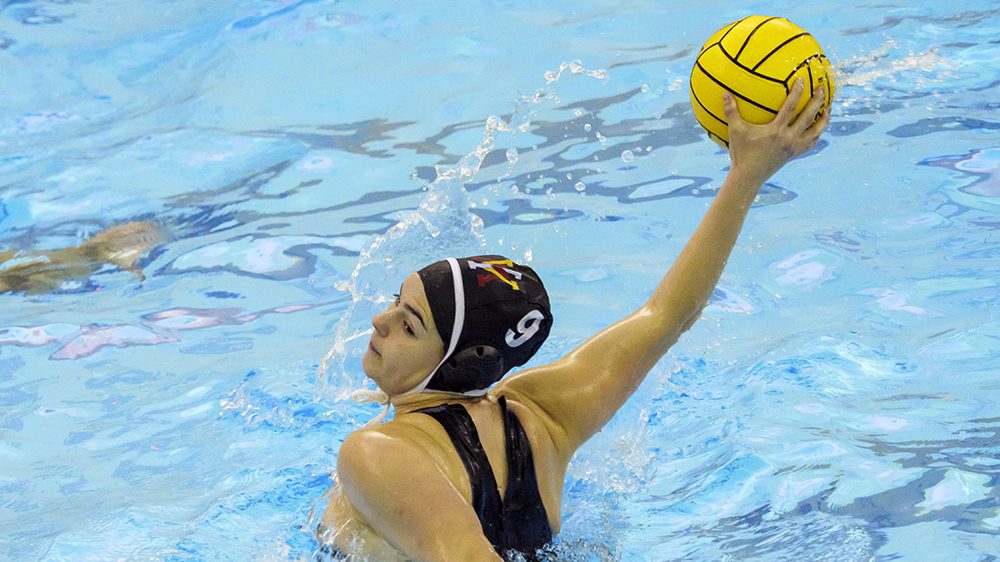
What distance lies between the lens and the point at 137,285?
652 centimetres

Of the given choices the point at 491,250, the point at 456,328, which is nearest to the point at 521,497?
the point at 456,328

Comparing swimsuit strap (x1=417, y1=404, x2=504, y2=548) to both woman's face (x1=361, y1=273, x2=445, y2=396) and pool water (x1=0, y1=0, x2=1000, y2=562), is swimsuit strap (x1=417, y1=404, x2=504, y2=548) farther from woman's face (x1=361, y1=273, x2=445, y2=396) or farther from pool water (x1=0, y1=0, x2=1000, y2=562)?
pool water (x1=0, y1=0, x2=1000, y2=562)

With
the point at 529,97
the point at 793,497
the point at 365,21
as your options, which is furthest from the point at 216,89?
the point at 793,497

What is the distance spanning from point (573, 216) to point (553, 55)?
103 inches

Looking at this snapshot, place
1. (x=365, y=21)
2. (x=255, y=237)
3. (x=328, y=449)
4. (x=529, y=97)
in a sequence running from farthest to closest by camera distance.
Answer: (x=365, y=21)
(x=529, y=97)
(x=255, y=237)
(x=328, y=449)

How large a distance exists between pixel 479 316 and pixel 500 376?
0.23m

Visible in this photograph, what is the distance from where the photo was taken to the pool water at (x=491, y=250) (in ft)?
14.1

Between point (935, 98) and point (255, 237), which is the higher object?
point (935, 98)

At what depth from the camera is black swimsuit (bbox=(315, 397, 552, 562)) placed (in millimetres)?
3072

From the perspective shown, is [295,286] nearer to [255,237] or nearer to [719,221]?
[255,237]

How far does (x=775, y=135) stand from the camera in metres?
2.96

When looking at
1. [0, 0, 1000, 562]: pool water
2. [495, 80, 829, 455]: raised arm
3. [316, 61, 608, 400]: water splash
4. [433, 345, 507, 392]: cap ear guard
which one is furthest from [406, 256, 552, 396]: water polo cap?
[316, 61, 608, 400]: water splash

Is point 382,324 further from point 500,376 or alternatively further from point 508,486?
point 508,486

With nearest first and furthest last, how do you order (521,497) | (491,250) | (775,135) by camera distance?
(775,135) < (521,497) < (491,250)
